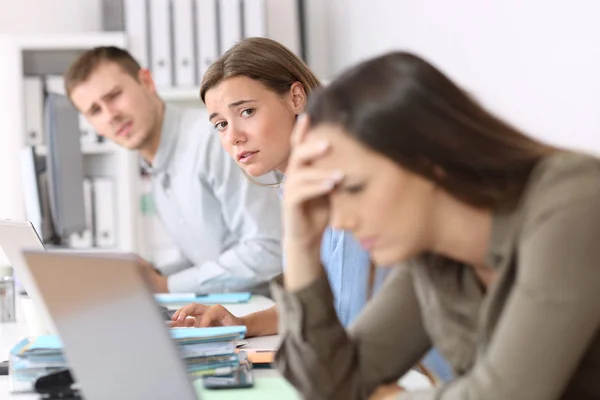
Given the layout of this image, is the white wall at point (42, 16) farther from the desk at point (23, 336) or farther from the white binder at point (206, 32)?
the desk at point (23, 336)

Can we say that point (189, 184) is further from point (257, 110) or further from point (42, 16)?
point (42, 16)

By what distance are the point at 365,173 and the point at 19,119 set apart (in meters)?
2.84

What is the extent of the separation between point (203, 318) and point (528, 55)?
0.82m

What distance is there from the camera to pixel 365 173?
96 cm

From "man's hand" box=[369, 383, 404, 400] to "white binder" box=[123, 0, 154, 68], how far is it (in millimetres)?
2653

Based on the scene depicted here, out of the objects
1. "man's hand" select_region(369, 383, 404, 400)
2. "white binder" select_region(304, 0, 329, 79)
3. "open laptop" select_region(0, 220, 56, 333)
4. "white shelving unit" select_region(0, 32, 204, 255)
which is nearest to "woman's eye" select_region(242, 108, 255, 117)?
"open laptop" select_region(0, 220, 56, 333)

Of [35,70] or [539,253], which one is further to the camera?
[35,70]

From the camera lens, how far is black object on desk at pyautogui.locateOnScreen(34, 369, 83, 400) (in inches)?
50.3

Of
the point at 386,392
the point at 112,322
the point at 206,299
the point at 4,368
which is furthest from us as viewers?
the point at 206,299

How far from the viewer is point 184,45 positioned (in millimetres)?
3639

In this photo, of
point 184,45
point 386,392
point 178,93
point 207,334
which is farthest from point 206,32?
point 386,392

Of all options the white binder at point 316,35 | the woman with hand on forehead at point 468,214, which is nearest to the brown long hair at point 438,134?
the woman with hand on forehead at point 468,214

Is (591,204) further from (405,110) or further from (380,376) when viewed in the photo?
(380,376)

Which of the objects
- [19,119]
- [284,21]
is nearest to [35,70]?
[19,119]
